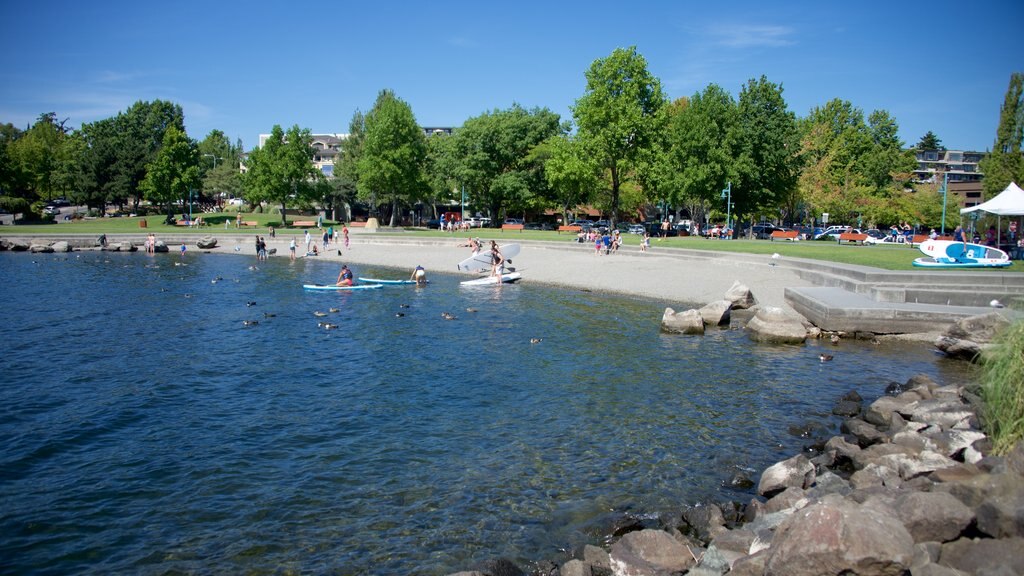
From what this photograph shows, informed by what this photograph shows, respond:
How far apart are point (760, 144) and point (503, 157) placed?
104ft

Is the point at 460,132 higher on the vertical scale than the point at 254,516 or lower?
higher

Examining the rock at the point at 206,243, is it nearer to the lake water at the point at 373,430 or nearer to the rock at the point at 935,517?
the lake water at the point at 373,430

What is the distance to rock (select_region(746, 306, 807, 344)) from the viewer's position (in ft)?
71.2

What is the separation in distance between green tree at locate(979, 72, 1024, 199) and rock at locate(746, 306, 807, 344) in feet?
178

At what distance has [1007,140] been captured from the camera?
2603 inches

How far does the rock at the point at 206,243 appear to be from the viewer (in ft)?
206

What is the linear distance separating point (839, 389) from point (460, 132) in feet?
233

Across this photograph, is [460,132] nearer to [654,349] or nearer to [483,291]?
[483,291]

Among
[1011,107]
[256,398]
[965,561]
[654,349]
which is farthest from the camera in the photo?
[1011,107]

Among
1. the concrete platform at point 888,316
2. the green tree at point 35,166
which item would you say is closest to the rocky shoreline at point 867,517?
the concrete platform at point 888,316

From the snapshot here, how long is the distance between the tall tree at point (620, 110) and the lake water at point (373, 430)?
33.6 metres

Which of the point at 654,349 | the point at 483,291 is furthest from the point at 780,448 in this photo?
the point at 483,291

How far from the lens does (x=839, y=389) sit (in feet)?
54.3

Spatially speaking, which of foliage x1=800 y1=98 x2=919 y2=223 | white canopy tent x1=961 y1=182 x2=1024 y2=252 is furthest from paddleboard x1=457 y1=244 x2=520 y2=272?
foliage x1=800 y1=98 x2=919 y2=223
